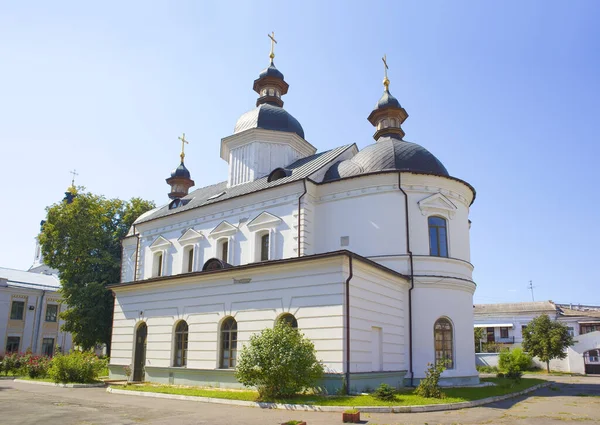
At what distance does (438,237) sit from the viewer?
840 inches

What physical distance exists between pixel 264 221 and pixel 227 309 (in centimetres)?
535

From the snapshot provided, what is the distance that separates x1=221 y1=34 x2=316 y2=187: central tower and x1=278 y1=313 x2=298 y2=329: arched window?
12.1m

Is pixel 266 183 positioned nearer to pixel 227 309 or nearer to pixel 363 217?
pixel 363 217

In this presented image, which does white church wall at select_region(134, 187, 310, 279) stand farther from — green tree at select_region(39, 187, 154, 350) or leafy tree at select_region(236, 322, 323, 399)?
leafy tree at select_region(236, 322, 323, 399)

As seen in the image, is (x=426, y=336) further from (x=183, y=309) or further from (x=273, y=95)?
(x=273, y=95)

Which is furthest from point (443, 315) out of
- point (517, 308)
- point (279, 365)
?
point (517, 308)

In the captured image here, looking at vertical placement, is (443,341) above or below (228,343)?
above

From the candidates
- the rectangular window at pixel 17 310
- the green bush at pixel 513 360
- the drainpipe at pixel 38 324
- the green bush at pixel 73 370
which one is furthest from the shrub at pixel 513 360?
the rectangular window at pixel 17 310

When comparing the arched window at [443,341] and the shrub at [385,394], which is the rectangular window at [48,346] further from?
the shrub at [385,394]

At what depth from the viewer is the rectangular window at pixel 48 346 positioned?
4162cm

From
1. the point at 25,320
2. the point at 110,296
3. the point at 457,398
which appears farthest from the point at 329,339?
the point at 25,320

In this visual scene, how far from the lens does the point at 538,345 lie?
3700 centimetres

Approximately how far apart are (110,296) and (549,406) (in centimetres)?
2757

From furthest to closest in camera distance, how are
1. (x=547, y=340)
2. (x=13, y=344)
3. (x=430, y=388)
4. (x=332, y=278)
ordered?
(x=13, y=344) → (x=547, y=340) → (x=332, y=278) → (x=430, y=388)
